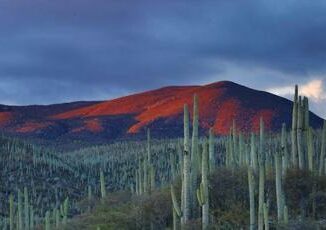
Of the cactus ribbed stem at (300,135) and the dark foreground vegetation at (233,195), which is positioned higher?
the cactus ribbed stem at (300,135)

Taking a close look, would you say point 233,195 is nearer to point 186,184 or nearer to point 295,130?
point 186,184

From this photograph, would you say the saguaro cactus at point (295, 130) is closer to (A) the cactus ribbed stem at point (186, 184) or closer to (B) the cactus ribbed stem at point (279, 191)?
(B) the cactus ribbed stem at point (279, 191)

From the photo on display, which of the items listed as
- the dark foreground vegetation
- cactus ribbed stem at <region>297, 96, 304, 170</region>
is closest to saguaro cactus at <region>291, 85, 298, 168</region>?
the dark foreground vegetation

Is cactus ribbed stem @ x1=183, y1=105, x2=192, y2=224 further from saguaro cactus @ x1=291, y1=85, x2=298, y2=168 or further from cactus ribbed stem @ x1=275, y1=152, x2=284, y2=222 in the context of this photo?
saguaro cactus @ x1=291, y1=85, x2=298, y2=168

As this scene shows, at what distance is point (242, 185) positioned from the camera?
41.8m

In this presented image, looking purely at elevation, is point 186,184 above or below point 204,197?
above

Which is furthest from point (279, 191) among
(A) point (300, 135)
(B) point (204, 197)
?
(A) point (300, 135)

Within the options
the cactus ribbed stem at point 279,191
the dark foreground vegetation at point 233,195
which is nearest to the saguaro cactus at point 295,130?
the dark foreground vegetation at point 233,195

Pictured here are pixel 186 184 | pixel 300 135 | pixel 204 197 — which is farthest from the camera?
pixel 300 135

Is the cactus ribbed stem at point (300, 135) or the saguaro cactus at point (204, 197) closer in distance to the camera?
the saguaro cactus at point (204, 197)

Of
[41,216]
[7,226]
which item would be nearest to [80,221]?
[7,226]

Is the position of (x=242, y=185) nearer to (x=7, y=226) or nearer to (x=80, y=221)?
(x=80, y=221)

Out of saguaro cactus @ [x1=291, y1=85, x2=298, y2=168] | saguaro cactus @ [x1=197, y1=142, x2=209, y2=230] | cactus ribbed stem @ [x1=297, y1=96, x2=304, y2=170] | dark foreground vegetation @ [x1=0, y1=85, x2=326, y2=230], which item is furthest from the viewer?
cactus ribbed stem @ [x1=297, y1=96, x2=304, y2=170]

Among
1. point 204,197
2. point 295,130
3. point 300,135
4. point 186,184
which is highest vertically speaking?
point 295,130
